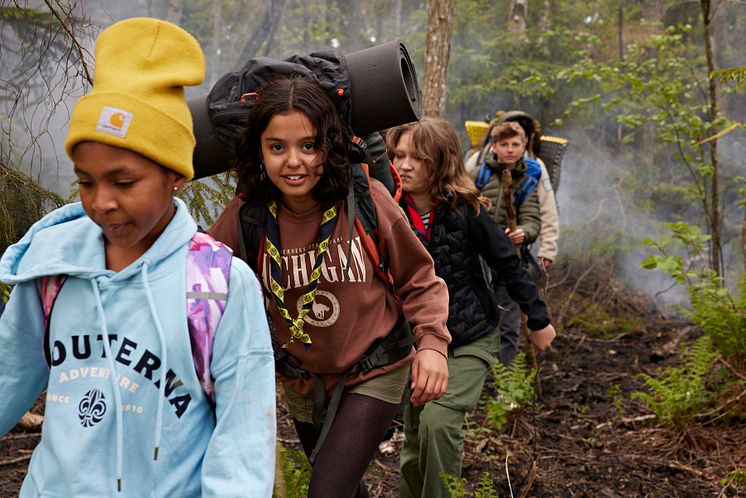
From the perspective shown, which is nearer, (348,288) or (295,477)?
(348,288)

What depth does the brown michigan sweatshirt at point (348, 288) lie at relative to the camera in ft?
10.5

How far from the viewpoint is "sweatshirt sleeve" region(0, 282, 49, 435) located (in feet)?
6.94

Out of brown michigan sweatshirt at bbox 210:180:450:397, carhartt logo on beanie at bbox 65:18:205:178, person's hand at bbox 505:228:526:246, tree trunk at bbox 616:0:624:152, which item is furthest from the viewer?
tree trunk at bbox 616:0:624:152

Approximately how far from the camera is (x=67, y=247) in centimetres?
213

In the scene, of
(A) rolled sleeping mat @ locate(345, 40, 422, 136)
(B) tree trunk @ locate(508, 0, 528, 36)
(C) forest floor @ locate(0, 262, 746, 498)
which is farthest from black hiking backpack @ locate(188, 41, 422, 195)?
(B) tree trunk @ locate(508, 0, 528, 36)

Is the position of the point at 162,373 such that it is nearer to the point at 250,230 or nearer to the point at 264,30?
the point at 250,230

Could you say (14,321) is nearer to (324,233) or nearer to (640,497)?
(324,233)

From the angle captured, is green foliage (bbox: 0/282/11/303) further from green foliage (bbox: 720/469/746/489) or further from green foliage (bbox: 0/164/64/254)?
green foliage (bbox: 720/469/746/489)

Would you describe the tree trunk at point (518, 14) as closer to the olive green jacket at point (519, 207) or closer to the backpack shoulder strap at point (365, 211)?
the olive green jacket at point (519, 207)

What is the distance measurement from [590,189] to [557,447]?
873 centimetres

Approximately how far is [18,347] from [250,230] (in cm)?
126

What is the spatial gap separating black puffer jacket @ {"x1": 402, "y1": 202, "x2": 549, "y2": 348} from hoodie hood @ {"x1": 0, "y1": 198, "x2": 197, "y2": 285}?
2.40 meters

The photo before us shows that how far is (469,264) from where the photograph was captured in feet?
14.8

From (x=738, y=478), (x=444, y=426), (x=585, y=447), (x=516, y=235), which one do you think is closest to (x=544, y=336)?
(x=444, y=426)
